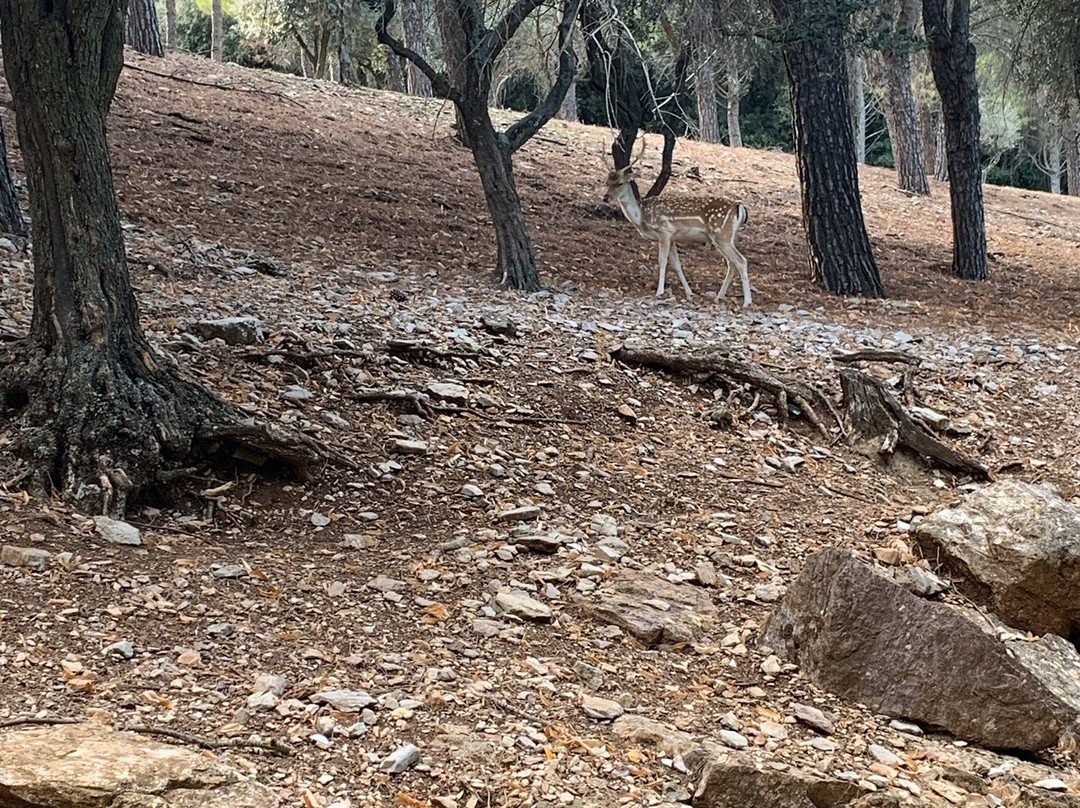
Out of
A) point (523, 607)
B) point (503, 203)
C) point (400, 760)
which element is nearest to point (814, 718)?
point (523, 607)

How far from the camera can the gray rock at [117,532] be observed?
429cm

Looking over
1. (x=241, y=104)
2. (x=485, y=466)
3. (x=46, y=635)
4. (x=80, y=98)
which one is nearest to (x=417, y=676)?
(x=46, y=635)

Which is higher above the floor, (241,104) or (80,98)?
(241,104)

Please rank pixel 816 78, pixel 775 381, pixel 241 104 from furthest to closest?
pixel 241 104 → pixel 816 78 → pixel 775 381

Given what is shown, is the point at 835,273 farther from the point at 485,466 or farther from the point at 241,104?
the point at 241,104

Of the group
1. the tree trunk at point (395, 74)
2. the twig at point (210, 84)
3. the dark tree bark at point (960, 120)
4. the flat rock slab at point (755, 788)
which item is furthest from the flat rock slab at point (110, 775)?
the tree trunk at point (395, 74)

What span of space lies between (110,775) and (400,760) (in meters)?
0.80

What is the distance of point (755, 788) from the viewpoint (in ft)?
10.5

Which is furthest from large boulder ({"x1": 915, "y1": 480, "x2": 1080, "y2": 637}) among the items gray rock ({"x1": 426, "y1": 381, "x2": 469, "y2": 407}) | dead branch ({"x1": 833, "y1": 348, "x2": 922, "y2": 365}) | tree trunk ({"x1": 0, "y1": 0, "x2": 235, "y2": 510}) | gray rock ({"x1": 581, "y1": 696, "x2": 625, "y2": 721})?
tree trunk ({"x1": 0, "y1": 0, "x2": 235, "y2": 510})

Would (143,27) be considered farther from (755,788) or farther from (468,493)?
(755,788)

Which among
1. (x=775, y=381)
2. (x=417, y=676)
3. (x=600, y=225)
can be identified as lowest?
(x=417, y=676)

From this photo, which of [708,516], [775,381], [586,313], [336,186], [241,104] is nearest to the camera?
[708,516]

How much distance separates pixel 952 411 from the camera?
7449 mm

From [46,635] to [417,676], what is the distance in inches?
49.4
